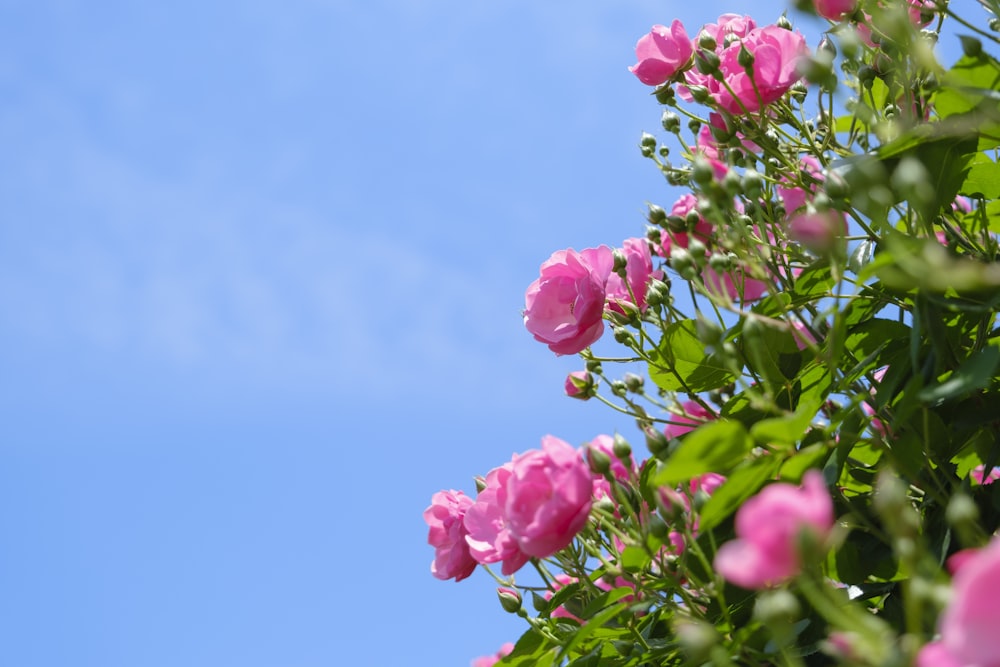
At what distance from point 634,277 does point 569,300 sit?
14 cm

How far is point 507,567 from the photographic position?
5.11ft

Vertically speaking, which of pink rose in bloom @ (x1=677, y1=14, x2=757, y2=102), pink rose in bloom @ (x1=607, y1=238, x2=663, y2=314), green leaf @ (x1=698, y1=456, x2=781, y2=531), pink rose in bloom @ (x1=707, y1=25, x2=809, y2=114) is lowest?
green leaf @ (x1=698, y1=456, x2=781, y2=531)

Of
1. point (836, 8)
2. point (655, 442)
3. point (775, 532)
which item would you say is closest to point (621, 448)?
point (655, 442)

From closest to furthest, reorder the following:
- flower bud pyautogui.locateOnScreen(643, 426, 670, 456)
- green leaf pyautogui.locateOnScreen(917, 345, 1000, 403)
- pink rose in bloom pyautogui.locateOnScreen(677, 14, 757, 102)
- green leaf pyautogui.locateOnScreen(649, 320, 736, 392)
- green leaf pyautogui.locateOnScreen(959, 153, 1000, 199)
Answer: green leaf pyautogui.locateOnScreen(917, 345, 1000, 403), flower bud pyautogui.locateOnScreen(643, 426, 670, 456), green leaf pyautogui.locateOnScreen(959, 153, 1000, 199), green leaf pyautogui.locateOnScreen(649, 320, 736, 392), pink rose in bloom pyautogui.locateOnScreen(677, 14, 757, 102)

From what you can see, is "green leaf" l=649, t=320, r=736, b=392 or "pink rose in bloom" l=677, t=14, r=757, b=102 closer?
"green leaf" l=649, t=320, r=736, b=392

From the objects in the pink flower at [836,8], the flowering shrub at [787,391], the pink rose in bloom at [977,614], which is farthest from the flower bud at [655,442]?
the pink flower at [836,8]

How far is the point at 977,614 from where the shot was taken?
0.64m

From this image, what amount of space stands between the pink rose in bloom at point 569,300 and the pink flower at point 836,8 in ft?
2.11

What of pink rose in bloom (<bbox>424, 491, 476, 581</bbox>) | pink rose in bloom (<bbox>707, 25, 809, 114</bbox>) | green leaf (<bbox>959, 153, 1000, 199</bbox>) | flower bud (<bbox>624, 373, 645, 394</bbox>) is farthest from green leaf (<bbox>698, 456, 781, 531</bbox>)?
pink rose in bloom (<bbox>707, 25, 809, 114</bbox>)

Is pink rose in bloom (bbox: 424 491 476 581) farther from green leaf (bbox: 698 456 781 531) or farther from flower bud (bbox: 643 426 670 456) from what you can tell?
green leaf (bbox: 698 456 781 531)

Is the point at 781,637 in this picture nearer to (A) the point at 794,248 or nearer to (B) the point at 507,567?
(B) the point at 507,567

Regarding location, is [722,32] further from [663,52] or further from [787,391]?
[787,391]

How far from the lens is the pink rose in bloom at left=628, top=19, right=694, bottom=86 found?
2.16 metres

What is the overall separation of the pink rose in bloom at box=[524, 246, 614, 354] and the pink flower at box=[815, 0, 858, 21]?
0.64 meters
